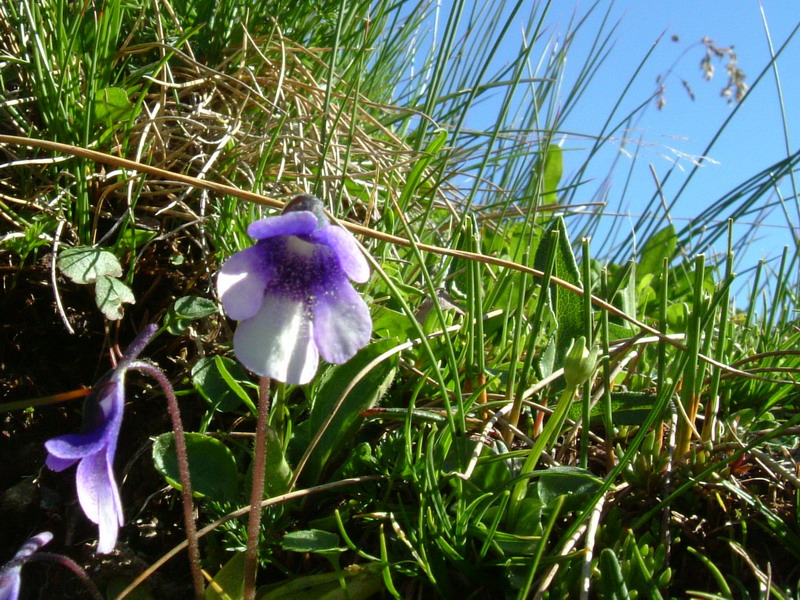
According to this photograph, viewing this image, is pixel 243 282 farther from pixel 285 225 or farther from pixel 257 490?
pixel 257 490

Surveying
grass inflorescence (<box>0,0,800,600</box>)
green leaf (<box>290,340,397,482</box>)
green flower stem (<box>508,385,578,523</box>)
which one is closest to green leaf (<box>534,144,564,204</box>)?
grass inflorescence (<box>0,0,800,600</box>)

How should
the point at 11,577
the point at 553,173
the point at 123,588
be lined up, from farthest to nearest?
the point at 553,173
the point at 123,588
the point at 11,577

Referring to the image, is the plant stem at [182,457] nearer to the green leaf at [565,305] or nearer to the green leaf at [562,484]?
the green leaf at [562,484]

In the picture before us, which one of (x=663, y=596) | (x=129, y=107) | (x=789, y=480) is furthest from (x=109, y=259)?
(x=789, y=480)

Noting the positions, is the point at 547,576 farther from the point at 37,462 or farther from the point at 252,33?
the point at 252,33

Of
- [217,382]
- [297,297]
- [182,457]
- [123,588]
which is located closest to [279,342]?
[297,297]

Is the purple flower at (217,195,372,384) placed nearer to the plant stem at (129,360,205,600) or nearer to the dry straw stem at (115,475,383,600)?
the plant stem at (129,360,205,600)
